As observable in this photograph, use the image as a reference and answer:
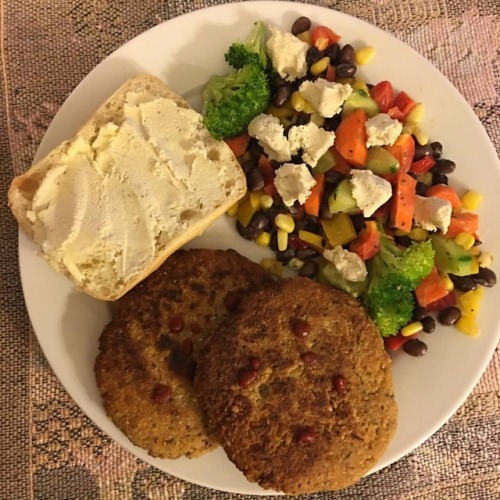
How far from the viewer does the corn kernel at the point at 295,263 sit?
10.7 feet

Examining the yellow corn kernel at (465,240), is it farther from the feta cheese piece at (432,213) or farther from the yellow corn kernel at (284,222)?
the yellow corn kernel at (284,222)

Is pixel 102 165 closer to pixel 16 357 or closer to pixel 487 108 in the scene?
pixel 16 357

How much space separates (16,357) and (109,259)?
98 cm

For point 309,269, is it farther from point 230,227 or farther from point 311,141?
point 311,141

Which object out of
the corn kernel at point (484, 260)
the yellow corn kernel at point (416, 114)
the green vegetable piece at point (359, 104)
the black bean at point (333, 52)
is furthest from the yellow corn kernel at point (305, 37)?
the corn kernel at point (484, 260)

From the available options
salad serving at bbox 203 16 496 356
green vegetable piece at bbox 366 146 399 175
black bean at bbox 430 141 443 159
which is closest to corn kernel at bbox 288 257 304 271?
salad serving at bbox 203 16 496 356

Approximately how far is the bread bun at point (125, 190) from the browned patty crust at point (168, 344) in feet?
0.44

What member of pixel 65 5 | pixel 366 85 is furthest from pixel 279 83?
pixel 65 5

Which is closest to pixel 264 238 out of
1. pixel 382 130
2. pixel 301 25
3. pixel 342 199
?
pixel 342 199

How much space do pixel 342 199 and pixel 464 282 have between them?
0.78 meters

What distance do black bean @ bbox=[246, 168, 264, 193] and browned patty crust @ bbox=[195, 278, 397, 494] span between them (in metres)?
0.56

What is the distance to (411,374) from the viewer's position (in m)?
3.22

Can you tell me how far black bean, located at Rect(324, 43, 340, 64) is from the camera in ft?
10.7

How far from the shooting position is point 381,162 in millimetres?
3135
